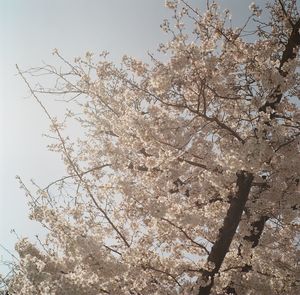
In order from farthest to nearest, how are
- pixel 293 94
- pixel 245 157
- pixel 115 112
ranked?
pixel 293 94 → pixel 115 112 → pixel 245 157

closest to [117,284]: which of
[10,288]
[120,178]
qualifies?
[10,288]

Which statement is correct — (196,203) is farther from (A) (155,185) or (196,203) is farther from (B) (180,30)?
(B) (180,30)

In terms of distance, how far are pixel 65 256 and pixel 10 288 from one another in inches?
33.3

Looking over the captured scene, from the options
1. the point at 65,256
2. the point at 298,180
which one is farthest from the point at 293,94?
the point at 65,256

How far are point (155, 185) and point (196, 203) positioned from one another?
3.46 ft

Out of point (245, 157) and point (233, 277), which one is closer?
point (245, 157)

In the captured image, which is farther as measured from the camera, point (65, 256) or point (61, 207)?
point (61, 207)

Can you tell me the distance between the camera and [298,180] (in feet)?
22.5

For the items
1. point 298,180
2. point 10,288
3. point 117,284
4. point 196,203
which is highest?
point 298,180

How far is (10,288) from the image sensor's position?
498 centimetres

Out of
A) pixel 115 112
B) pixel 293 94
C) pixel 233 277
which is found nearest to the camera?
pixel 233 277

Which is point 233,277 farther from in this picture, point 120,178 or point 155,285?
point 120,178

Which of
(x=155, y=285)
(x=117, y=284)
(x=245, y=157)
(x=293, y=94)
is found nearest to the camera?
(x=245, y=157)

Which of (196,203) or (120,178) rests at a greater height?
(196,203)
